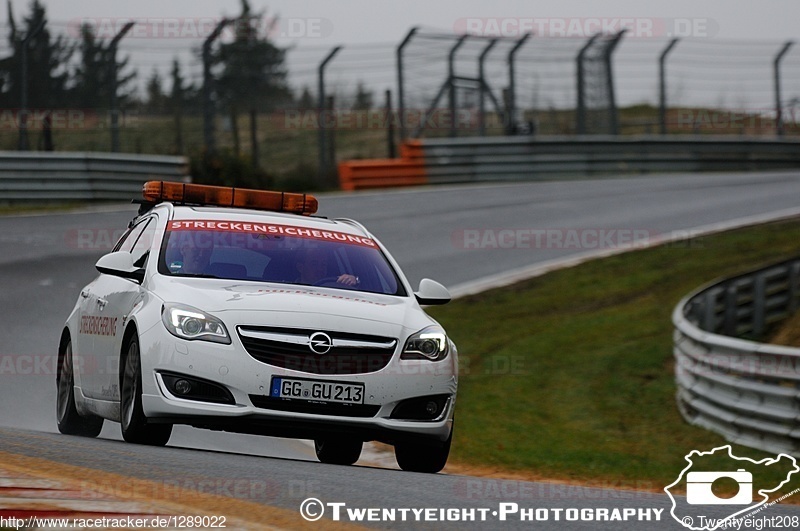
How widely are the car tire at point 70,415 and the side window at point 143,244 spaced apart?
0.91 meters

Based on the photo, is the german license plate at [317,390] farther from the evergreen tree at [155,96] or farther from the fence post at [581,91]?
the fence post at [581,91]

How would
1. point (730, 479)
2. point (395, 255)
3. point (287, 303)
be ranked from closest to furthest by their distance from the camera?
point (287, 303) < point (730, 479) < point (395, 255)

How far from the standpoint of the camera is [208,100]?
27.8m

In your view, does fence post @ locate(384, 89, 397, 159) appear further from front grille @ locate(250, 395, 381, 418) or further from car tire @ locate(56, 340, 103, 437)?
front grille @ locate(250, 395, 381, 418)

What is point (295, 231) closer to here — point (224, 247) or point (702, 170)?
point (224, 247)

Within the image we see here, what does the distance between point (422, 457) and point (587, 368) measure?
21.5 feet

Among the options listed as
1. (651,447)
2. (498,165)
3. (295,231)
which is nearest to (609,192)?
(498,165)

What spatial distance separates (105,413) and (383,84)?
21.3 metres

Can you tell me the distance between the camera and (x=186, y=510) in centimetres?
520

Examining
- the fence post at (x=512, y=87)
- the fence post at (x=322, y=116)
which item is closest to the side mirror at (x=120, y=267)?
the fence post at (x=322, y=116)

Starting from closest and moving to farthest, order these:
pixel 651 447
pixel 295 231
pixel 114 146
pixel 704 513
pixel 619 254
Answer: pixel 704 513 → pixel 295 231 → pixel 651 447 → pixel 619 254 → pixel 114 146

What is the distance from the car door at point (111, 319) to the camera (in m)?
8.15

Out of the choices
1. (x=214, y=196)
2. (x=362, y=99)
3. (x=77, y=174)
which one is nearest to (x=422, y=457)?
(x=214, y=196)

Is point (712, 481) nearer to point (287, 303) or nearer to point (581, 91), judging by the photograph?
point (287, 303)
